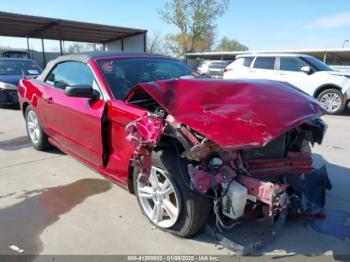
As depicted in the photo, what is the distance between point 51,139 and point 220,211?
3124mm

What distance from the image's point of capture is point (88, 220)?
10.4ft

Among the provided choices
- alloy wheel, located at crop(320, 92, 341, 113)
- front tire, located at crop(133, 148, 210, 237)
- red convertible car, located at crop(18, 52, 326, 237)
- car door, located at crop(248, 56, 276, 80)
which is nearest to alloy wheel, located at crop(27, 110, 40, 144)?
red convertible car, located at crop(18, 52, 326, 237)

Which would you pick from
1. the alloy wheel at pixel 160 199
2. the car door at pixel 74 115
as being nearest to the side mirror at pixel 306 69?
the car door at pixel 74 115

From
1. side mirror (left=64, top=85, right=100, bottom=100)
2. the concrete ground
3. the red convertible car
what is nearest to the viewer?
the red convertible car

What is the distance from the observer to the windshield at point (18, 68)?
10.3 meters

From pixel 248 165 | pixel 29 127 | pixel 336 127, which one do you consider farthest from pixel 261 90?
pixel 336 127

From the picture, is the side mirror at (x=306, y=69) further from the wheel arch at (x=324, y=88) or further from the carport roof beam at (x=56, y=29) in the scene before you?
the carport roof beam at (x=56, y=29)

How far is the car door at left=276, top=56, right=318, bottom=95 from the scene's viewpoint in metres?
9.71

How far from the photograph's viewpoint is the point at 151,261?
2568 mm

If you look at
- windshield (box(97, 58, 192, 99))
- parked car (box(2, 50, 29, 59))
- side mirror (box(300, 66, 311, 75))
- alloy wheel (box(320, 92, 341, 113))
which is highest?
windshield (box(97, 58, 192, 99))

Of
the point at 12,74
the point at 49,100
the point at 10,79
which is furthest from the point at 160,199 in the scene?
the point at 12,74

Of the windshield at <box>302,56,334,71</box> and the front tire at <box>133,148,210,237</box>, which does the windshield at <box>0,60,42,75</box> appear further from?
the front tire at <box>133,148,210,237</box>

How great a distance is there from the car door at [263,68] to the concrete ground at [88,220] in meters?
6.03

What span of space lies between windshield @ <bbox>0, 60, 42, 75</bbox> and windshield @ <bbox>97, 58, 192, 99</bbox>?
749cm
